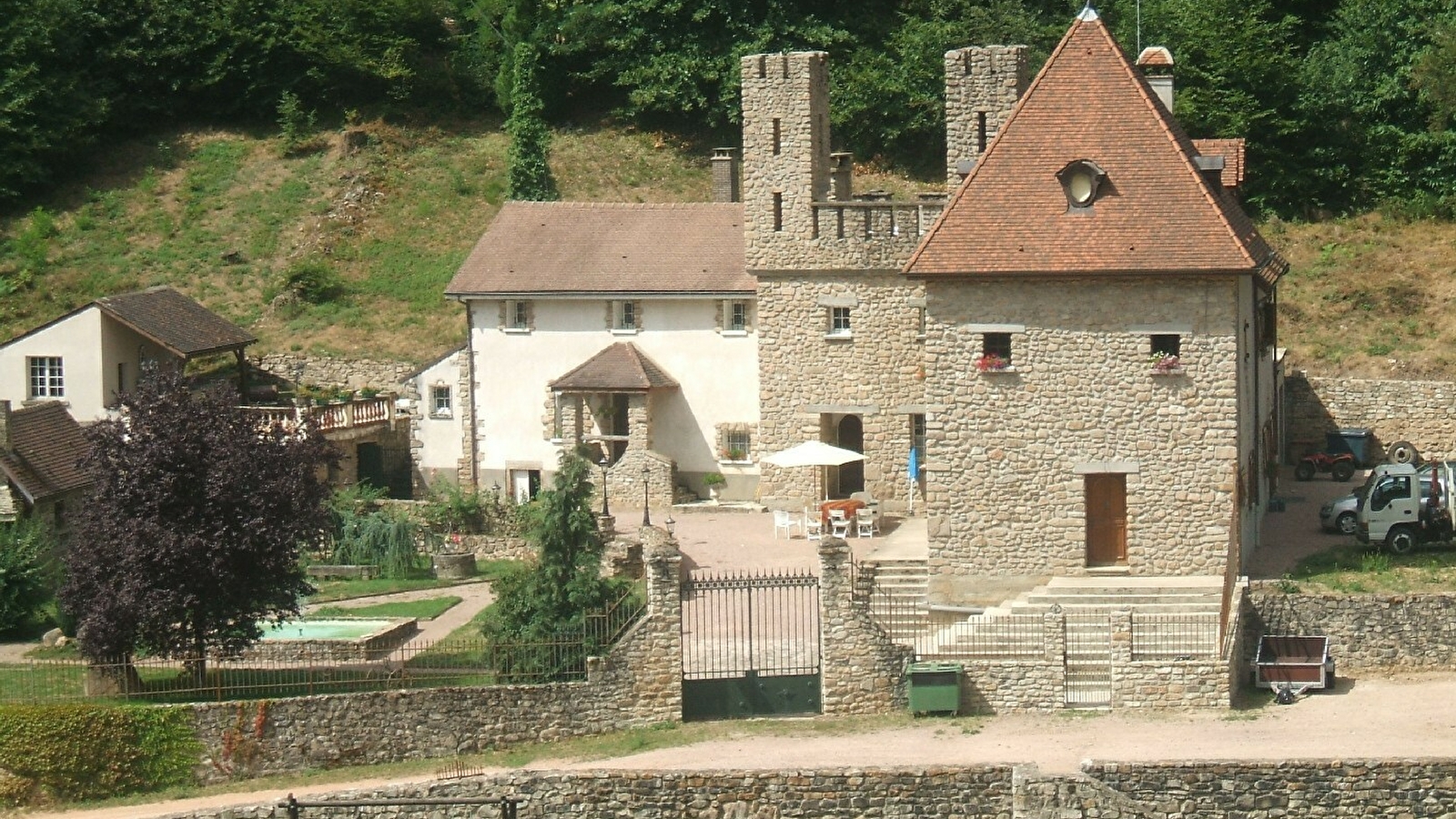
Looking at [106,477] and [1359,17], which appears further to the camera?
[1359,17]

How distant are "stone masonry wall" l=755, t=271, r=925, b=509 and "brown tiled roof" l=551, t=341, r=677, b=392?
294 cm

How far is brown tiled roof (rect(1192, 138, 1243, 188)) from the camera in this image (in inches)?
Result: 1626

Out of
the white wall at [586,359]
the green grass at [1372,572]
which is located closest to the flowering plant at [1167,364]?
the green grass at [1372,572]

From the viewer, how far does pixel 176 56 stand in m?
69.2

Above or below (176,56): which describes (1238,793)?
below

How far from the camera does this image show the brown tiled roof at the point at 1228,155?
41.3 metres

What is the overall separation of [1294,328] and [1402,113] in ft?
31.0

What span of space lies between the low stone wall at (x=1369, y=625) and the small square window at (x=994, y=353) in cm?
513

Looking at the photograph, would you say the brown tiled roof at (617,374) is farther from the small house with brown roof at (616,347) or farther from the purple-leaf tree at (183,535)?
the purple-leaf tree at (183,535)

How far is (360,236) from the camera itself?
6156 cm

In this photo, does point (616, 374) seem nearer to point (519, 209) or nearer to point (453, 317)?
point (519, 209)

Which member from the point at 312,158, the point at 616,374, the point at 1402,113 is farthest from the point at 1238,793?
the point at 312,158

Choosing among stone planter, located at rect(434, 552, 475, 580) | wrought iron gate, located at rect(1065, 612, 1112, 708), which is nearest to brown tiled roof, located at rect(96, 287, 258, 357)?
stone planter, located at rect(434, 552, 475, 580)

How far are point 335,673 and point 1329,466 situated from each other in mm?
21088
